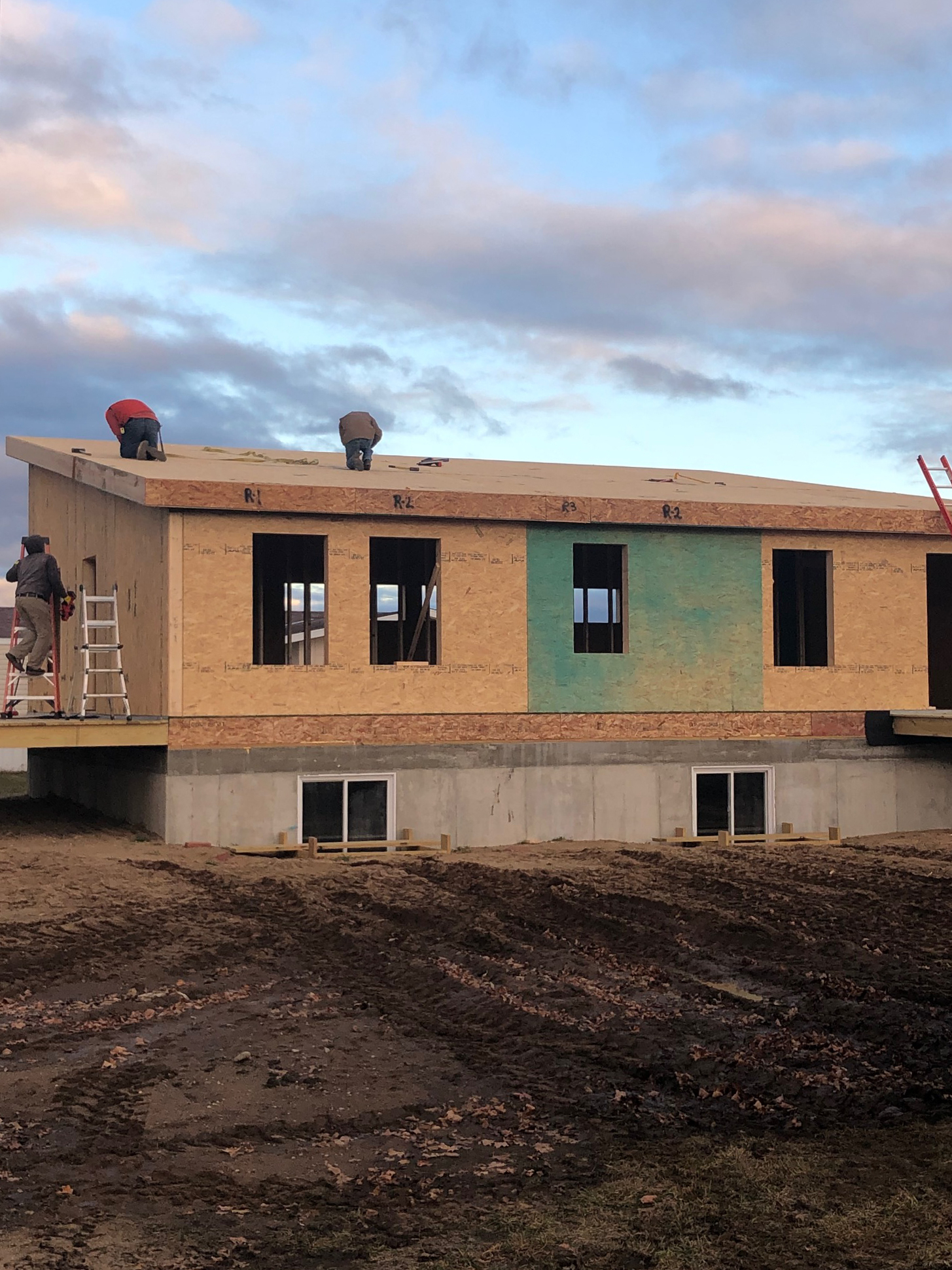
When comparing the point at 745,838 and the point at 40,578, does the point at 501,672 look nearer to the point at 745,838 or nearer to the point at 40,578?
the point at 745,838

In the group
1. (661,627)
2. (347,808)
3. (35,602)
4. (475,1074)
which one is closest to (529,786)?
(347,808)

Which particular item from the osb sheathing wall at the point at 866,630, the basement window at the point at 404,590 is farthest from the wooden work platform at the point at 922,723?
the basement window at the point at 404,590

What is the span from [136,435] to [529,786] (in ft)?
28.1

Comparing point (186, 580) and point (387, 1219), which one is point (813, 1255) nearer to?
point (387, 1219)

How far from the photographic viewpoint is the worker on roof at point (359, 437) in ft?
72.8

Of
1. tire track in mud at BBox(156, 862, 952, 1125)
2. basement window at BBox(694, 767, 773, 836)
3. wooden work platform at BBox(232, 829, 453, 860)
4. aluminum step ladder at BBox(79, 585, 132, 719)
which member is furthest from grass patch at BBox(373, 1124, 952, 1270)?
aluminum step ladder at BBox(79, 585, 132, 719)

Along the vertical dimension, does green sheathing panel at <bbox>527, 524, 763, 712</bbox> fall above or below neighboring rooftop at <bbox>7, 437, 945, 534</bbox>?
below

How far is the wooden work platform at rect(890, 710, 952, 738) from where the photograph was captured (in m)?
19.6

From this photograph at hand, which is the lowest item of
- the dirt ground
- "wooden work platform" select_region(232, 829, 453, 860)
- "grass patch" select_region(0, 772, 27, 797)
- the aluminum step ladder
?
"grass patch" select_region(0, 772, 27, 797)

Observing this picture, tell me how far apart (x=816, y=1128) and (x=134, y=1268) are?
144 inches

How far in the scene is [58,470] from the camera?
839 inches

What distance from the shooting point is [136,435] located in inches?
822

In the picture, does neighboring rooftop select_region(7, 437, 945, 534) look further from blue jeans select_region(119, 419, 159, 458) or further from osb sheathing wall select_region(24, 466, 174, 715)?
osb sheathing wall select_region(24, 466, 174, 715)

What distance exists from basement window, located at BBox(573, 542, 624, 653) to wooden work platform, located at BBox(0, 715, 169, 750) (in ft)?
36.4
